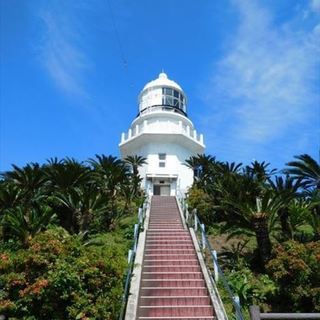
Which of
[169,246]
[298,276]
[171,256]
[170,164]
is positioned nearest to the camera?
[298,276]

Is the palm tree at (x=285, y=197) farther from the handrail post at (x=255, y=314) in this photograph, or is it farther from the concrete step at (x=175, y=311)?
the handrail post at (x=255, y=314)

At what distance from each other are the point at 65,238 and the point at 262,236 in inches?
276

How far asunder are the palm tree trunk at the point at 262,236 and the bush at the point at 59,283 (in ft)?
18.8

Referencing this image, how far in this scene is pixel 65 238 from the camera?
11922mm

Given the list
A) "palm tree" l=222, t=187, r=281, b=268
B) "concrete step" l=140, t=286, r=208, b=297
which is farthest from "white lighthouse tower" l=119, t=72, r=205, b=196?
"concrete step" l=140, t=286, r=208, b=297

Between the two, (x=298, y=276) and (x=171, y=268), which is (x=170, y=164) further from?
(x=298, y=276)

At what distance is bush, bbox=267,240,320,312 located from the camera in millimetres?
11336

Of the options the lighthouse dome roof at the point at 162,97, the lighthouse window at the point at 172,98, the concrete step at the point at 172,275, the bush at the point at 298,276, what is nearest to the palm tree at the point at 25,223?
the concrete step at the point at 172,275

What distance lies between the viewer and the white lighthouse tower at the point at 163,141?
33.8 m

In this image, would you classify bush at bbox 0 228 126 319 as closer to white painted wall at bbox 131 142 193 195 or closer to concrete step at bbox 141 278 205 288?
concrete step at bbox 141 278 205 288

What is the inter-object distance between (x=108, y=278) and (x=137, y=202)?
16268mm

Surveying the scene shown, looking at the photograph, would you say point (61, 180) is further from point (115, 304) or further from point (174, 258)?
point (115, 304)

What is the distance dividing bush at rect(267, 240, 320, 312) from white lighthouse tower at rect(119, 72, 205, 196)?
19.3 m

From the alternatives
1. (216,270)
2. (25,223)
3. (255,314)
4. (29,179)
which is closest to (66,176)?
(29,179)
